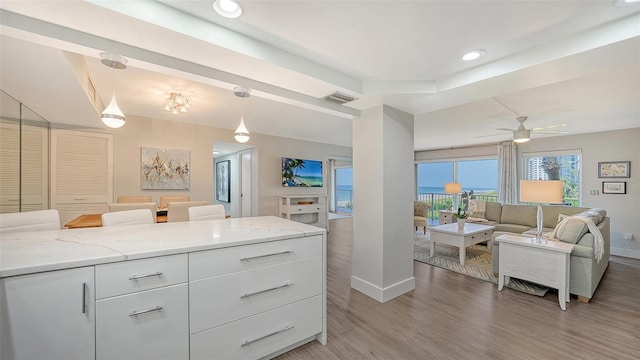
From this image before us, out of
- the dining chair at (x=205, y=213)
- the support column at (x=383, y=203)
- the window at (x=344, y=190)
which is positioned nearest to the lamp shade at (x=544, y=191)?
the support column at (x=383, y=203)

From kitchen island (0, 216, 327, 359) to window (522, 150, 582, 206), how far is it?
6188 mm

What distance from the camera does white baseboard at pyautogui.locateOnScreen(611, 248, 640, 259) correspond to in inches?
173

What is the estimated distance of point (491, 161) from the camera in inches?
269

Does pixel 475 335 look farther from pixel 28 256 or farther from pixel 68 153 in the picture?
pixel 68 153

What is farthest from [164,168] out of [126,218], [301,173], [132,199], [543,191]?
[543,191]

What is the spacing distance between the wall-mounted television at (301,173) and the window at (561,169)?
5.05 metres

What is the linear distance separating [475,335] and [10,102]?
5104 millimetres

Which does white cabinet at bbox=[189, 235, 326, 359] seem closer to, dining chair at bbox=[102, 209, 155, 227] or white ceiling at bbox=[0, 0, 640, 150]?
dining chair at bbox=[102, 209, 155, 227]

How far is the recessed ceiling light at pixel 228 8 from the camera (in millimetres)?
1417

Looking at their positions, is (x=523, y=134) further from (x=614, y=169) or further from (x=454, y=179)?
(x=454, y=179)

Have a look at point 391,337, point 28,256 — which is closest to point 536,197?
point 391,337

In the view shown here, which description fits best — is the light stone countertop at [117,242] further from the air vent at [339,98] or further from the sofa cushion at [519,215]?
the sofa cushion at [519,215]

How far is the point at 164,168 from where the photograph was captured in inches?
176

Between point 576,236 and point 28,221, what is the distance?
5.24 metres
